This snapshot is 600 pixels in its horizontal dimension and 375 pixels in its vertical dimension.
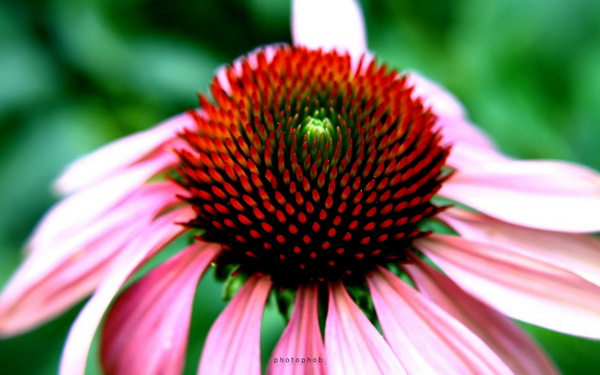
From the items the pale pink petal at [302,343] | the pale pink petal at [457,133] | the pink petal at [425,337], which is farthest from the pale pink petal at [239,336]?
the pale pink petal at [457,133]

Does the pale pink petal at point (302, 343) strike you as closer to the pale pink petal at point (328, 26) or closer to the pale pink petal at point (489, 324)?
the pale pink petal at point (489, 324)

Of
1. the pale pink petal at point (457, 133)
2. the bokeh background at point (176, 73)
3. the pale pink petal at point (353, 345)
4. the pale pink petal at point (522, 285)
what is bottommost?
the pale pink petal at point (353, 345)

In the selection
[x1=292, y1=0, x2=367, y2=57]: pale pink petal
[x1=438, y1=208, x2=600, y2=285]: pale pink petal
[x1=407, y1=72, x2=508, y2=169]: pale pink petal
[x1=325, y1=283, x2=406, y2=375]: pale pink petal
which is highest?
[x1=292, y1=0, x2=367, y2=57]: pale pink petal

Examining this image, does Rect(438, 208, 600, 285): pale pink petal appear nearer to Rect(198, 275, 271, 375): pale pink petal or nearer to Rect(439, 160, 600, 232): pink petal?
Rect(439, 160, 600, 232): pink petal

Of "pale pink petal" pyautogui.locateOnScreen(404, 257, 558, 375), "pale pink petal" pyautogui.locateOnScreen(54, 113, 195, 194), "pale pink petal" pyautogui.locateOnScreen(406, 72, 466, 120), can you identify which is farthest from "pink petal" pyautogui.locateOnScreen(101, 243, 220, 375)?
"pale pink petal" pyautogui.locateOnScreen(406, 72, 466, 120)

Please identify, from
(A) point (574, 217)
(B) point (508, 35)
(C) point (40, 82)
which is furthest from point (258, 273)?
(B) point (508, 35)

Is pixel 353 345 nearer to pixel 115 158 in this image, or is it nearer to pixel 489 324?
pixel 489 324

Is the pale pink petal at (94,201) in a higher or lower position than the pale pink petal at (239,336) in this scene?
higher

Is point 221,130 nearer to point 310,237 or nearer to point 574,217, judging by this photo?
point 310,237
